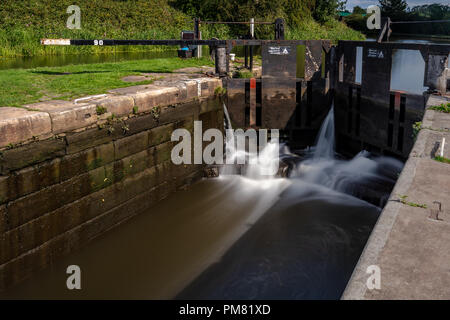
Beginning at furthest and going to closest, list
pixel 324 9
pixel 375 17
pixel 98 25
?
pixel 324 9, pixel 98 25, pixel 375 17

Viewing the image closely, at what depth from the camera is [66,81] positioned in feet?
32.2

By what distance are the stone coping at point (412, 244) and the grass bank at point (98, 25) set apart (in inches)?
784

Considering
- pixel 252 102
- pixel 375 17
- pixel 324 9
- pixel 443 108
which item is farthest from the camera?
pixel 324 9

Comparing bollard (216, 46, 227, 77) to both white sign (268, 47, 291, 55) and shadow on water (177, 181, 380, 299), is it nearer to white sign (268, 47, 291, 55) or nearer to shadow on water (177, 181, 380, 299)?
white sign (268, 47, 291, 55)

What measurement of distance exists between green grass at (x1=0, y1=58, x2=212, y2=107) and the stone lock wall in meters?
0.60

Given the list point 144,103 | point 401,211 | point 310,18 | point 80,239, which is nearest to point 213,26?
point 310,18

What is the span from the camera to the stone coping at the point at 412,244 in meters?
3.14

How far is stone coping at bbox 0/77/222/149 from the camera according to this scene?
243 inches

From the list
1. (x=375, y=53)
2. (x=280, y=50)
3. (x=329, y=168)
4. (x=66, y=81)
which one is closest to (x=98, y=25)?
(x=280, y=50)

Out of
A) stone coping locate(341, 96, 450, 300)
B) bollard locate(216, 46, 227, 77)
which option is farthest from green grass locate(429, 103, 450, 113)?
bollard locate(216, 46, 227, 77)

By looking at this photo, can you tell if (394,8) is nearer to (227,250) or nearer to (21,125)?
(227,250)

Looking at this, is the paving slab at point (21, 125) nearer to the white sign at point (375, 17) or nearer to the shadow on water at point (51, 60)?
the shadow on water at point (51, 60)

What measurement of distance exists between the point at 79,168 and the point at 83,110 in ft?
2.99

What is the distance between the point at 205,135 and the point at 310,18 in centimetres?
3444
